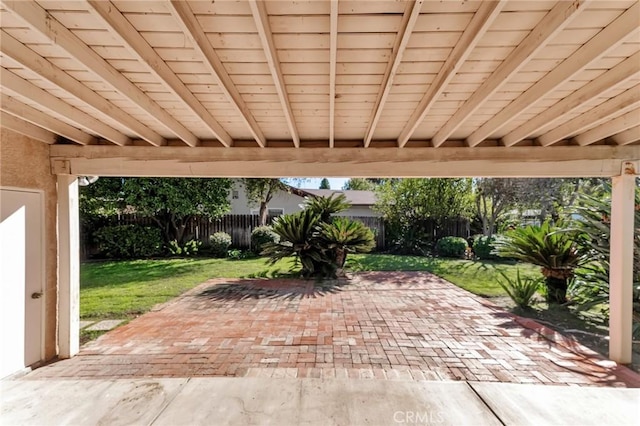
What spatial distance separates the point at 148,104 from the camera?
8.04 ft

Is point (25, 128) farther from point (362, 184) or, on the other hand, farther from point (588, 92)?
point (362, 184)

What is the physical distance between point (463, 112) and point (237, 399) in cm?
335

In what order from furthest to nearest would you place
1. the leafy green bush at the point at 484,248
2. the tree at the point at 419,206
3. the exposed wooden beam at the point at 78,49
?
1. the tree at the point at 419,206
2. the leafy green bush at the point at 484,248
3. the exposed wooden beam at the point at 78,49

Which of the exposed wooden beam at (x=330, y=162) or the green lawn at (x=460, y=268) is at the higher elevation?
the exposed wooden beam at (x=330, y=162)

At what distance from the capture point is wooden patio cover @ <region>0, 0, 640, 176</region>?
1.54 meters

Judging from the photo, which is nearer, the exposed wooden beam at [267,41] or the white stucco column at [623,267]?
the exposed wooden beam at [267,41]

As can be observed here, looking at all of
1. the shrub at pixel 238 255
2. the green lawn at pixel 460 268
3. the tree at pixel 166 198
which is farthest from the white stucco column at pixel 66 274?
the tree at pixel 166 198

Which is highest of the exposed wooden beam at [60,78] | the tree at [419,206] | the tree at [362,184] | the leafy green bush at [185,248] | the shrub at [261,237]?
the tree at [362,184]

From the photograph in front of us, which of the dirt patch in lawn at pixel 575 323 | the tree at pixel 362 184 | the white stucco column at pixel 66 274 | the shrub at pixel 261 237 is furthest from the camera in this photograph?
the tree at pixel 362 184

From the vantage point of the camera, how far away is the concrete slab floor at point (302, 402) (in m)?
2.44

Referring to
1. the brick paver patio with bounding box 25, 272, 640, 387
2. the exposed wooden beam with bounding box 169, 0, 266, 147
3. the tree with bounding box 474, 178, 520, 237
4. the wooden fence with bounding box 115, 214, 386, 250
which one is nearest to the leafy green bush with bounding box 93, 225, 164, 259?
the wooden fence with bounding box 115, 214, 386, 250

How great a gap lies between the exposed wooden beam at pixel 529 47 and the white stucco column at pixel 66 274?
15.0 ft

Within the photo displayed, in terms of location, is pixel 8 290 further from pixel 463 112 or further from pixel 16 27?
pixel 463 112

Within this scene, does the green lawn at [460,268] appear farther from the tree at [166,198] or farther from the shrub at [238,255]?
the tree at [166,198]
